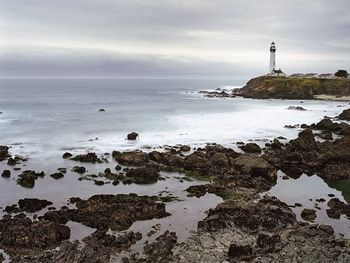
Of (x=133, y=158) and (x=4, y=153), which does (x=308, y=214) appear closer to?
(x=133, y=158)

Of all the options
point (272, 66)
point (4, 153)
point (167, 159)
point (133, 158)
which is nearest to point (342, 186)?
point (167, 159)

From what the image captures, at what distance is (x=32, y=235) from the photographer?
54.9 feet

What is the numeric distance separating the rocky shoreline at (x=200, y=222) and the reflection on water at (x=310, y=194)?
16.8 inches

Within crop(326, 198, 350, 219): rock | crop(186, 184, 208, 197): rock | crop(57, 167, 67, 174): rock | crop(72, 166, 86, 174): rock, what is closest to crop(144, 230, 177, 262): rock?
crop(186, 184, 208, 197): rock

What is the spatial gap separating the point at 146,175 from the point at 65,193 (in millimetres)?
5437

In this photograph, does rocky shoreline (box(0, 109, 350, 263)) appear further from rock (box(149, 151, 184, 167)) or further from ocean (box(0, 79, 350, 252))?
ocean (box(0, 79, 350, 252))

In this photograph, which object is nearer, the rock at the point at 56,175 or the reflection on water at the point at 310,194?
the reflection on water at the point at 310,194

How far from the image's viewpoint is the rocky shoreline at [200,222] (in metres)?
15.5

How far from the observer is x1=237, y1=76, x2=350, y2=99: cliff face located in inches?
3484

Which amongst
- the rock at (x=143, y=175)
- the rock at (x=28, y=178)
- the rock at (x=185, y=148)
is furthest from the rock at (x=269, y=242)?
the rock at (x=185, y=148)

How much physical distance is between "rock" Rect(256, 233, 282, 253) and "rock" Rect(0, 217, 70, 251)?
26.2ft

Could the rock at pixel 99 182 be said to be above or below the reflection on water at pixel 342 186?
above

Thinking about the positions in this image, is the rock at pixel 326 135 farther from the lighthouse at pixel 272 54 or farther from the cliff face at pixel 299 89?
the lighthouse at pixel 272 54

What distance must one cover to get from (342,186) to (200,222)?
11535mm
